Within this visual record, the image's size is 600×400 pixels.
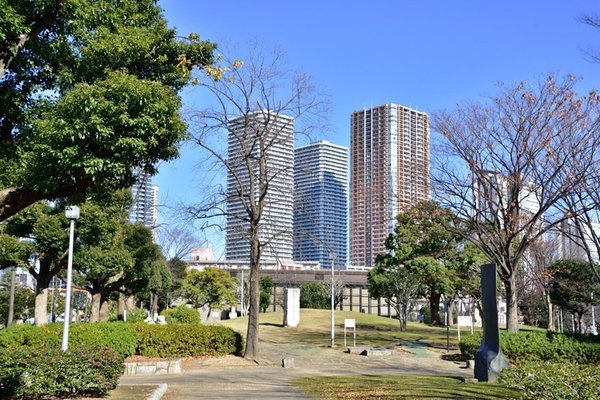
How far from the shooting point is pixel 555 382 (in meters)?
6.75

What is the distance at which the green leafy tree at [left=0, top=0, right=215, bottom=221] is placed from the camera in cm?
770

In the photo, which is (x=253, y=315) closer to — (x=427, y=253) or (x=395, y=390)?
(x=395, y=390)

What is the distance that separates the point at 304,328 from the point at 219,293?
1920cm

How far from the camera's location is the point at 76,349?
1052 centimetres

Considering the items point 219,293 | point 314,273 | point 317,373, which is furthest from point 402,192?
point 314,273

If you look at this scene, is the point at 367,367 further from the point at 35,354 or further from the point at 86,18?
the point at 86,18

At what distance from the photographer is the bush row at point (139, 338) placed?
17.0 metres

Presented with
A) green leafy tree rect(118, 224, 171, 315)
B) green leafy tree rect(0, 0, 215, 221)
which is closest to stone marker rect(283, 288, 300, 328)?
green leafy tree rect(118, 224, 171, 315)

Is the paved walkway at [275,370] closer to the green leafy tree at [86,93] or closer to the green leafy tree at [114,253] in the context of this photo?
the green leafy tree at [86,93]

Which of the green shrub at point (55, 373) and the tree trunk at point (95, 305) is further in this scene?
the tree trunk at point (95, 305)

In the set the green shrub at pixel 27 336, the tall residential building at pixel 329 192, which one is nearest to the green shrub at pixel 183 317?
the tall residential building at pixel 329 192

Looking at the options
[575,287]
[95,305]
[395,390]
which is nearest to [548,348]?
[395,390]

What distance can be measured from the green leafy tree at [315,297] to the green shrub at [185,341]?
34.9 metres

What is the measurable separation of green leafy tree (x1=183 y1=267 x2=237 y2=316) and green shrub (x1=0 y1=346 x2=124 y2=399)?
142 feet
